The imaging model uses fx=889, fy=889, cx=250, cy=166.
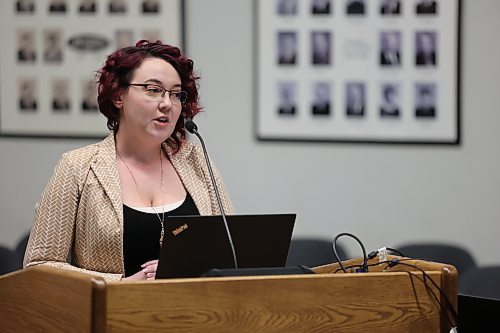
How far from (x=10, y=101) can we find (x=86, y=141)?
508 millimetres

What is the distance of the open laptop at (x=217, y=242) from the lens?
2.29 metres

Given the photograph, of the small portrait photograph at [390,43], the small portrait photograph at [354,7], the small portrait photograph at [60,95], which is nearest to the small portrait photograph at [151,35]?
the small portrait photograph at [60,95]

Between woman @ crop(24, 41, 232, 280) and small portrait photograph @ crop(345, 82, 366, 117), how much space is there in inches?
79.0

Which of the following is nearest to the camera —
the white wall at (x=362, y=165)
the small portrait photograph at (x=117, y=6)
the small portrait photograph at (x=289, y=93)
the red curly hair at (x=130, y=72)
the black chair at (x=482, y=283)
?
the red curly hair at (x=130, y=72)

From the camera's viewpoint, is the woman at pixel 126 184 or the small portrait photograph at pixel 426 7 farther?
the small portrait photograph at pixel 426 7

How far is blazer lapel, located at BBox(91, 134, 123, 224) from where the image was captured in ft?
9.05

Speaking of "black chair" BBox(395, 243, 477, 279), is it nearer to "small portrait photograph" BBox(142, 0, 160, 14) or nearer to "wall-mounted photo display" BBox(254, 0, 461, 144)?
"wall-mounted photo display" BBox(254, 0, 461, 144)

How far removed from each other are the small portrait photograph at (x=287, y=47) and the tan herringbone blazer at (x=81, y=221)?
7.29 ft

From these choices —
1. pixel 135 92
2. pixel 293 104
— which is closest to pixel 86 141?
pixel 293 104

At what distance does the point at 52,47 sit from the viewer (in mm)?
5074

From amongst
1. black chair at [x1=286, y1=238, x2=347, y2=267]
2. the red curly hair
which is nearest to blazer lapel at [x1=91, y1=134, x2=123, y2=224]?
the red curly hair

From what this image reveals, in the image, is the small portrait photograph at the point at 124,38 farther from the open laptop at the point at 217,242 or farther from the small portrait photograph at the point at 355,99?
the open laptop at the point at 217,242

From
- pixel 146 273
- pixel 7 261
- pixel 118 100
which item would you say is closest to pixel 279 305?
pixel 146 273

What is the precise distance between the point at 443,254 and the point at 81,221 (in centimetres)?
242
